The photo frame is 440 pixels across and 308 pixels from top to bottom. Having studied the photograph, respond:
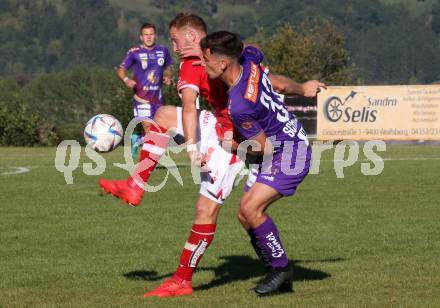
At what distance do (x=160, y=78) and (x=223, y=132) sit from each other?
39.8ft

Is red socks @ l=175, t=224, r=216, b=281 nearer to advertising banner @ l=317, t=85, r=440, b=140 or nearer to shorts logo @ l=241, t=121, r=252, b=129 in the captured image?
shorts logo @ l=241, t=121, r=252, b=129

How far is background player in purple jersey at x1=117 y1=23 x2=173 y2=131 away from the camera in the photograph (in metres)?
20.6

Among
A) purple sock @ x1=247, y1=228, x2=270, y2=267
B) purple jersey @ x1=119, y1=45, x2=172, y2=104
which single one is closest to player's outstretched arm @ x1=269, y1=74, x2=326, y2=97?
purple sock @ x1=247, y1=228, x2=270, y2=267

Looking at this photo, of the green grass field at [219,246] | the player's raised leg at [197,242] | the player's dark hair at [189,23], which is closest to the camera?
the green grass field at [219,246]

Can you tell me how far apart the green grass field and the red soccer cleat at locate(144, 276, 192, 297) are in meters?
0.10

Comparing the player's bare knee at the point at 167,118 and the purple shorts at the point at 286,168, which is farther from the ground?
the player's bare knee at the point at 167,118

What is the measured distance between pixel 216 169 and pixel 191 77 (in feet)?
2.53

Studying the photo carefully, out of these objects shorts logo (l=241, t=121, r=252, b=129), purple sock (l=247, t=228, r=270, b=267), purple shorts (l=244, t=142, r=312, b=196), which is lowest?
purple sock (l=247, t=228, r=270, b=267)

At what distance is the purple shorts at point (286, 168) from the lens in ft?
27.5

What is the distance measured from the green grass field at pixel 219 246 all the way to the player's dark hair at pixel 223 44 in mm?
1831

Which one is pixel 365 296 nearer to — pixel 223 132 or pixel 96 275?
pixel 223 132

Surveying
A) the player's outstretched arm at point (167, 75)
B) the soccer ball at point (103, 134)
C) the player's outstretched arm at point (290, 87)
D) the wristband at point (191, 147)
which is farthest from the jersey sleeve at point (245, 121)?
the player's outstretched arm at point (167, 75)

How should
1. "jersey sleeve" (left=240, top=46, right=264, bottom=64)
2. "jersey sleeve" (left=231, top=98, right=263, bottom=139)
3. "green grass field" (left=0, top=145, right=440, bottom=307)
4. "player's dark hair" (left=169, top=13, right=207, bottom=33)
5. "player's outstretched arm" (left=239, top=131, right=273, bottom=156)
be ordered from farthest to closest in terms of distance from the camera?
"player's dark hair" (left=169, top=13, right=207, bottom=33)
"green grass field" (left=0, top=145, right=440, bottom=307)
"jersey sleeve" (left=240, top=46, right=264, bottom=64)
"player's outstretched arm" (left=239, top=131, right=273, bottom=156)
"jersey sleeve" (left=231, top=98, right=263, bottom=139)

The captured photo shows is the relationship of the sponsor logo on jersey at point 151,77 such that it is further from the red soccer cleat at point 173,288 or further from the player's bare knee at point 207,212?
the red soccer cleat at point 173,288
